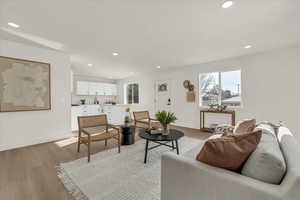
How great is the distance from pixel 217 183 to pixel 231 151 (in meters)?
0.24

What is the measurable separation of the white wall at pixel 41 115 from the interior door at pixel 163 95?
3.44 m

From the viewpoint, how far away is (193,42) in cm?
319

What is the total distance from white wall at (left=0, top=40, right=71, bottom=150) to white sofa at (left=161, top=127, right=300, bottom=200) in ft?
11.7

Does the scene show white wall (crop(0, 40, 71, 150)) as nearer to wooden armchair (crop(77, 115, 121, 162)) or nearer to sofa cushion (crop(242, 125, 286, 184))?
wooden armchair (crop(77, 115, 121, 162))

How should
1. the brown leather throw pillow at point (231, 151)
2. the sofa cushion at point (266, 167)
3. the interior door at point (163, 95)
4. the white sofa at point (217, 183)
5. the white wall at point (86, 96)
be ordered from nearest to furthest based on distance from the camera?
the white sofa at point (217, 183) → the sofa cushion at point (266, 167) → the brown leather throw pillow at point (231, 151) → the interior door at point (163, 95) → the white wall at point (86, 96)

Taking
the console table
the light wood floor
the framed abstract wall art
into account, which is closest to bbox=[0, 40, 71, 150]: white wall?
the framed abstract wall art

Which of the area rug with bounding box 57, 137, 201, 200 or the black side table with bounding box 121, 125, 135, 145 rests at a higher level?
the black side table with bounding box 121, 125, 135, 145

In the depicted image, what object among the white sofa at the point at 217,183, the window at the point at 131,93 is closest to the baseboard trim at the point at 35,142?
the white sofa at the point at 217,183

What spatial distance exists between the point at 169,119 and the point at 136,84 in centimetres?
473

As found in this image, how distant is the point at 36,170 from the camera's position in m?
2.15

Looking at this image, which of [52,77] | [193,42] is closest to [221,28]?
[193,42]

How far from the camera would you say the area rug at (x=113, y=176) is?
5.36 feet

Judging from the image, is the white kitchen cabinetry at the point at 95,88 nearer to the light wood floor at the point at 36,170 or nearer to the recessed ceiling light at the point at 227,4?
the light wood floor at the point at 36,170

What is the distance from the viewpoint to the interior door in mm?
5664
